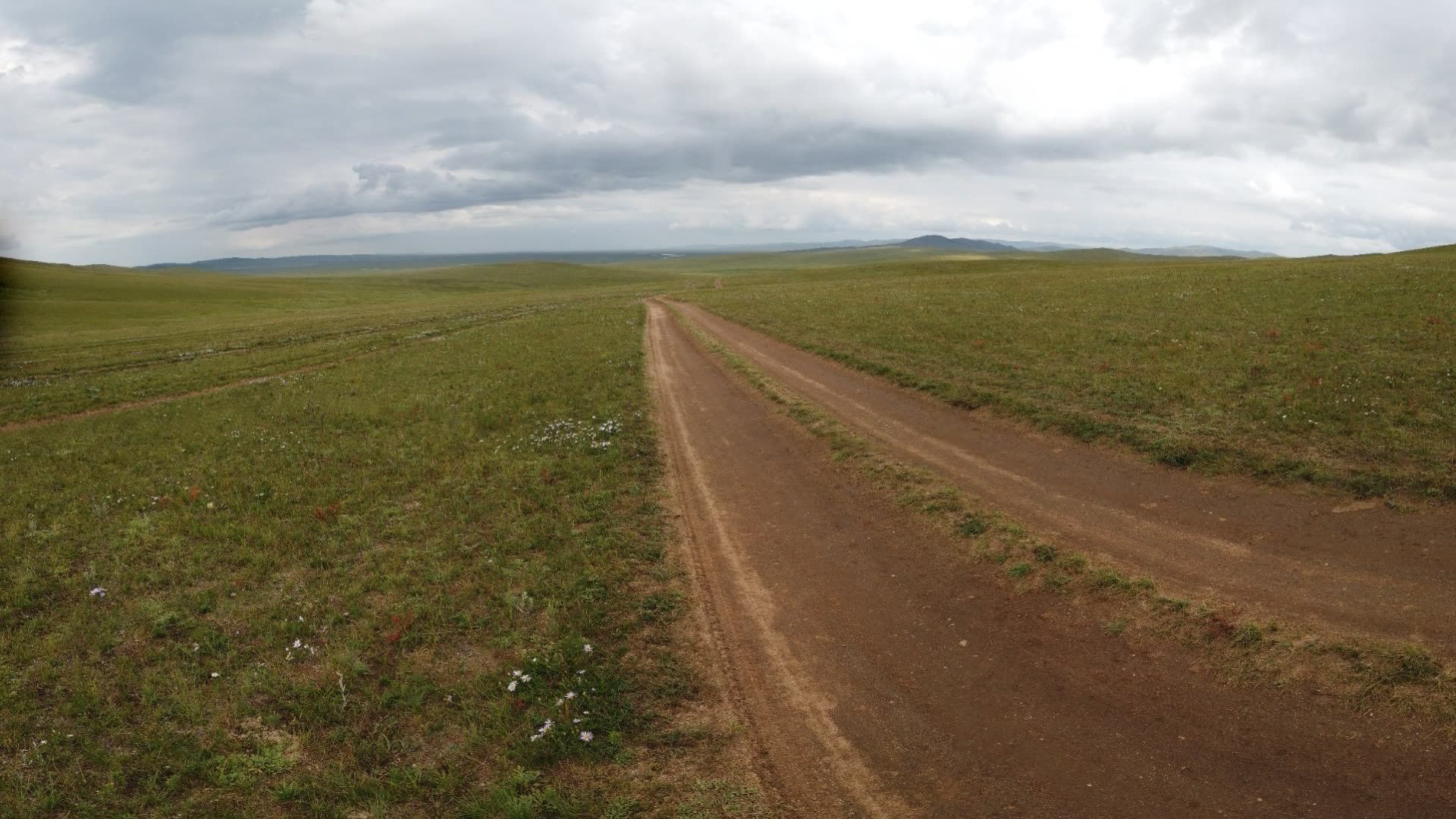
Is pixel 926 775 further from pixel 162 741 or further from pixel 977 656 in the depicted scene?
pixel 162 741

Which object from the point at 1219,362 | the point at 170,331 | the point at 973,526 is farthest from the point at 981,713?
the point at 170,331

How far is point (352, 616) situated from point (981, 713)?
9.55m

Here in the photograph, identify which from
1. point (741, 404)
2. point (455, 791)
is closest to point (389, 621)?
point (455, 791)

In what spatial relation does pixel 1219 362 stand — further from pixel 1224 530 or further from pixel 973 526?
pixel 973 526

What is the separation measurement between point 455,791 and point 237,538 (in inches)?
410

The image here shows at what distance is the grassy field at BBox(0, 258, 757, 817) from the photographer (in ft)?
26.0

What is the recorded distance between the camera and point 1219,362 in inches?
942

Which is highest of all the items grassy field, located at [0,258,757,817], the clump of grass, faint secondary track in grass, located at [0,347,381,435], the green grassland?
the green grassland

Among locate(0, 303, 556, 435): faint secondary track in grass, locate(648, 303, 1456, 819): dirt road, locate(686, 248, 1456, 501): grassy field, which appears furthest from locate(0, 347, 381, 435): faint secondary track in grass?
locate(648, 303, 1456, 819): dirt road

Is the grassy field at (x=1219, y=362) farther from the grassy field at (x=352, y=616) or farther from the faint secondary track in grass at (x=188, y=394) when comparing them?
the faint secondary track in grass at (x=188, y=394)

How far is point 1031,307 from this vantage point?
42.6 m

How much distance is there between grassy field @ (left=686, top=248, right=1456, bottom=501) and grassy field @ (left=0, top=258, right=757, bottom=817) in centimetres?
1176

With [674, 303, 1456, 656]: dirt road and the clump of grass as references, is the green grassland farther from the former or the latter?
[674, 303, 1456, 656]: dirt road

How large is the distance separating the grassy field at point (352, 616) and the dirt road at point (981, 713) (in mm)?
1016
